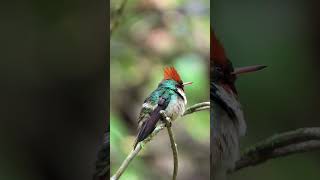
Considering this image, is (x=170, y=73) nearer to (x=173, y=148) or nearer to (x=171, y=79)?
(x=171, y=79)

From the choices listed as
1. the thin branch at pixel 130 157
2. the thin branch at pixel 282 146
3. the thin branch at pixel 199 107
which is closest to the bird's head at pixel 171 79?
the thin branch at pixel 199 107

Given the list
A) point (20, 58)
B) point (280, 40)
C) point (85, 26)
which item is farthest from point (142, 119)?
point (280, 40)

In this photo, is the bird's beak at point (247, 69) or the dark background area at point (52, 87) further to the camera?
the bird's beak at point (247, 69)

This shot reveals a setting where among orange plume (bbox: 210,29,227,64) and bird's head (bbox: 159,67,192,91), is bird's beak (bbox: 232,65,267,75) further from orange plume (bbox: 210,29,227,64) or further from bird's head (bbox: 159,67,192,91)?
bird's head (bbox: 159,67,192,91)

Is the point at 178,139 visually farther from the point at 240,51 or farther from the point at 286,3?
the point at 286,3

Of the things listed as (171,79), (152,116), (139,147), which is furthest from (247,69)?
(139,147)

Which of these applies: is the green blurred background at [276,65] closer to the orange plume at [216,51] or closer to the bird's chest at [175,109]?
the orange plume at [216,51]

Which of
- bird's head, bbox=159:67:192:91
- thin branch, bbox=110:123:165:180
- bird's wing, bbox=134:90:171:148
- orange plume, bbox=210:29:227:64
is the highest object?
orange plume, bbox=210:29:227:64

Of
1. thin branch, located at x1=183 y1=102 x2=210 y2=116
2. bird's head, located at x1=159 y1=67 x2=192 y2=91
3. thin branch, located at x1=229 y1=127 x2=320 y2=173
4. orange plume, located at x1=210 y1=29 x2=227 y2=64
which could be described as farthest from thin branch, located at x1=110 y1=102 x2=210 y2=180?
thin branch, located at x1=229 y1=127 x2=320 y2=173

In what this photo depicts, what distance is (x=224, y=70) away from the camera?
2.06 m

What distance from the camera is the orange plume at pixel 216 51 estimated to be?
2.03m

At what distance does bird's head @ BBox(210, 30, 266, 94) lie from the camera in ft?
6.71

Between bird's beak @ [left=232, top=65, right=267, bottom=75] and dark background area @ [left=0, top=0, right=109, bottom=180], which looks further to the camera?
bird's beak @ [left=232, top=65, right=267, bottom=75]

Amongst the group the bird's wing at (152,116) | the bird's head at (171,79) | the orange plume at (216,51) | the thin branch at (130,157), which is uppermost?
the orange plume at (216,51)
